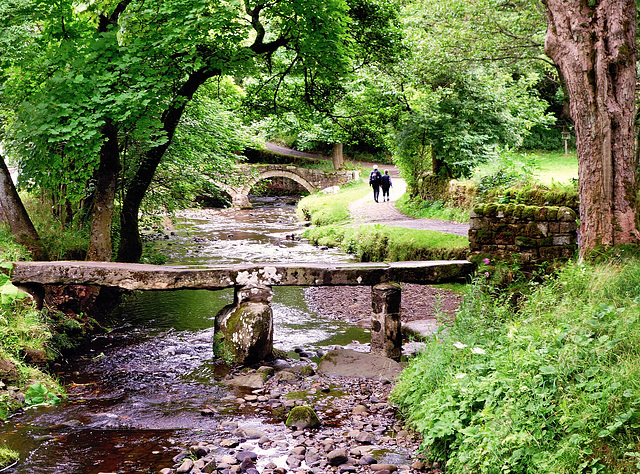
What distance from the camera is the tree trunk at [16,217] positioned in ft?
30.8

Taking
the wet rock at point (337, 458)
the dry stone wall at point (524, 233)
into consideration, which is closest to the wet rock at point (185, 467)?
the wet rock at point (337, 458)

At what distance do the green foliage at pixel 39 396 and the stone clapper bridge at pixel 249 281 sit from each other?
1901 millimetres

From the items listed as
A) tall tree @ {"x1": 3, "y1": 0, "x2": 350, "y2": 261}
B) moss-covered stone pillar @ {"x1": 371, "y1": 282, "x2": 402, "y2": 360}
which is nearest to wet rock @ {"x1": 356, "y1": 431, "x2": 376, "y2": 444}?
moss-covered stone pillar @ {"x1": 371, "y1": 282, "x2": 402, "y2": 360}

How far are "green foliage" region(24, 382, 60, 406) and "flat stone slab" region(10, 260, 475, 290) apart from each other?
1.89m

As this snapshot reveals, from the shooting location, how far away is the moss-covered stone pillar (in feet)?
26.3

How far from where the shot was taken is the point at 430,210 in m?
20.2

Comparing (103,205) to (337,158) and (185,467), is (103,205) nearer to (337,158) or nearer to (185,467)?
(185,467)

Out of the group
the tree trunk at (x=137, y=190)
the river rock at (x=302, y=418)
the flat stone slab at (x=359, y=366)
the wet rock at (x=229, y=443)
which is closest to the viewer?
the wet rock at (x=229, y=443)

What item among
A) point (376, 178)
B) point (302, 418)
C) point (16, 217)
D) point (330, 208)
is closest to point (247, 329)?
point (302, 418)

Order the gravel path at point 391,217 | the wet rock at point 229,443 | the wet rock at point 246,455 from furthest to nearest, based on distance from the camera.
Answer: the gravel path at point 391,217, the wet rock at point 229,443, the wet rock at point 246,455

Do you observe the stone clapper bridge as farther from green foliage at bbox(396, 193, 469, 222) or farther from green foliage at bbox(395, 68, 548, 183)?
green foliage at bbox(395, 68, 548, 183)

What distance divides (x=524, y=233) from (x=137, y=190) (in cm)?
760

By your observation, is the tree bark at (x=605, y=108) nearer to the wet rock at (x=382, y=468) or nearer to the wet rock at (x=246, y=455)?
the wet rock at (x=382, y=468)

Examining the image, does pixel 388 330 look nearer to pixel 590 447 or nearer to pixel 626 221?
A: pixel 626 221
